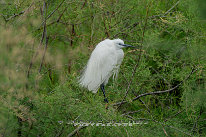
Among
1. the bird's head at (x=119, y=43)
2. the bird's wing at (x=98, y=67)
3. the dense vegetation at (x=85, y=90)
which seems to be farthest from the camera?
the bird's wing at (x=98, y=67)

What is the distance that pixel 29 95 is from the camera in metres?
1.44

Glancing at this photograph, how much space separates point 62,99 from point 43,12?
2.26ft

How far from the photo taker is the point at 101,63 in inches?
83.4

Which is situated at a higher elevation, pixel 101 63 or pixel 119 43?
pixel 119 43

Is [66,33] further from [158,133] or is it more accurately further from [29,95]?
[158,133]

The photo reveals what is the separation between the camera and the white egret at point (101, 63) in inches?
76.0

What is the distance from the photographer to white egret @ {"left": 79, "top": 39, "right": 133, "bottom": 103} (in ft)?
6.33

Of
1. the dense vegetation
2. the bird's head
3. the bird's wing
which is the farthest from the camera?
the bird's wing

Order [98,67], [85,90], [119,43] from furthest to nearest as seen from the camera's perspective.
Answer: [98,67] → [119,43] → [85,90]

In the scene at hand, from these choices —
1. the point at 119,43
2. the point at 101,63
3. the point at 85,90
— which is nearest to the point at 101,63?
the point at 101,63

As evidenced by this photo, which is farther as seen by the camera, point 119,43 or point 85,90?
point 119,43

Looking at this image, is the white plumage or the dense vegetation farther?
the white plumage

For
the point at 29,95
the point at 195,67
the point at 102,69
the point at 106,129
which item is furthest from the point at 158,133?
the point at 102,69

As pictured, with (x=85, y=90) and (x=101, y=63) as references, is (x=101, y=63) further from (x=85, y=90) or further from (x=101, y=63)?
(x=85, y=90)
